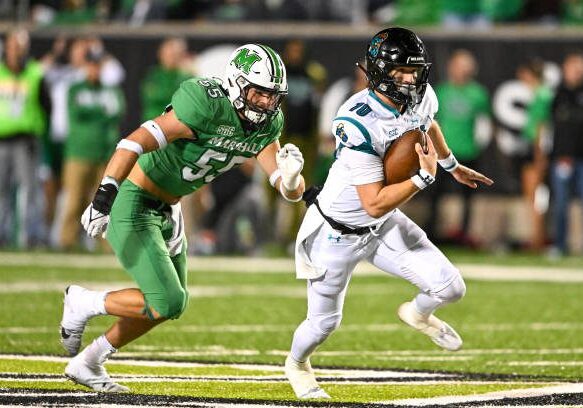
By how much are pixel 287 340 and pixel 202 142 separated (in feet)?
8.30

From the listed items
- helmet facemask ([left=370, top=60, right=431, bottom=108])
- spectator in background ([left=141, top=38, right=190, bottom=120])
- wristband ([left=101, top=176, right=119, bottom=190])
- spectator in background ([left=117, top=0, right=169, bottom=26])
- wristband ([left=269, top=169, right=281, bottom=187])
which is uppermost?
helmet facemask ([left=370, top=60, right=431, bottom=108])

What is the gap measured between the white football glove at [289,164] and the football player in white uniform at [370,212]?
16 cm

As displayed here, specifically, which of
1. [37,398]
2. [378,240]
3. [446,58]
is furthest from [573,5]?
[37,398]

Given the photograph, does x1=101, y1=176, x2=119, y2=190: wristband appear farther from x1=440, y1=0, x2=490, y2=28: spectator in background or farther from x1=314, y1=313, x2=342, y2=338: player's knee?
x1=440, y1=0, x2=490, y2=28: spectator in background

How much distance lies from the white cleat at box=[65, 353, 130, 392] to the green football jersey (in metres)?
0.86

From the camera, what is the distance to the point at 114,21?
51.1 feet

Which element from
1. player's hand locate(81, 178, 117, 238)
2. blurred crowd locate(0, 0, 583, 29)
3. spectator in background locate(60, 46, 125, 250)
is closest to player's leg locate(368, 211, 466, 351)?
player's hand locate(81, 178, 117, 238)

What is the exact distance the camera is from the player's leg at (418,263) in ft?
21.0

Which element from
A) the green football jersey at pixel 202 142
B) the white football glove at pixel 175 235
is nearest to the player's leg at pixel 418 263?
the green football jersey at pixel 202 142

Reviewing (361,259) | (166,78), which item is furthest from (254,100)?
(166,78)

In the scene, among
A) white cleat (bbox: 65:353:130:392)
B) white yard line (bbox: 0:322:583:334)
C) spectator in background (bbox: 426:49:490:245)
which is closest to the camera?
white cleat (bbox: 65:353:130:392)

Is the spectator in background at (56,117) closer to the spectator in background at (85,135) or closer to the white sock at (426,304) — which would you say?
the spectator in background at (85,135)

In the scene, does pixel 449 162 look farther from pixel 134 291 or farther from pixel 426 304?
pixel 134 291

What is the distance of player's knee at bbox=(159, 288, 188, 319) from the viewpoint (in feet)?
20.2
